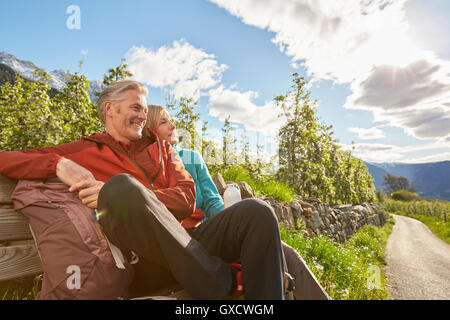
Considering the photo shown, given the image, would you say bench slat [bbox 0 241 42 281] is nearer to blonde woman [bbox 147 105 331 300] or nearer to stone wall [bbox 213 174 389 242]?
blonde woman [bbox 147 105 331 300]

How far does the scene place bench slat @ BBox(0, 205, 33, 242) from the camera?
59.4 inches

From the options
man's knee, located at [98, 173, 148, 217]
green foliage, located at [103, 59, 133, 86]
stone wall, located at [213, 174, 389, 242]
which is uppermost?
green foliage, located at [103, 59, 133, 86]

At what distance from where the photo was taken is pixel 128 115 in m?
1.99

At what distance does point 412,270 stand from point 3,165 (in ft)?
46.5

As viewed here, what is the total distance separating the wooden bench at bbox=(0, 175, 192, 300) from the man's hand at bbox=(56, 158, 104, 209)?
0.39 m

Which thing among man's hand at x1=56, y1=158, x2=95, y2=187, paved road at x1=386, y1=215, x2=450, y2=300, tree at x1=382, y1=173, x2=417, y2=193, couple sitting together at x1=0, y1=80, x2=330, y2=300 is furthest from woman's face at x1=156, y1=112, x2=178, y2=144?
tree at x1=382, y1=173, x2=417, y2=193

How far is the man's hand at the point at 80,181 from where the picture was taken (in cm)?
143

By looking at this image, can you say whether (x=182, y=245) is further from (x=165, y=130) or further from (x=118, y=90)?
(x=165, y=130)

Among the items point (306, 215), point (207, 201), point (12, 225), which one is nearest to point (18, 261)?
point (12, 225)

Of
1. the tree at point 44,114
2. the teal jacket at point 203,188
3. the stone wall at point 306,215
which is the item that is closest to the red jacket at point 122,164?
the teal jacket at point 203,188

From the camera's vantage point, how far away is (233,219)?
139 cm

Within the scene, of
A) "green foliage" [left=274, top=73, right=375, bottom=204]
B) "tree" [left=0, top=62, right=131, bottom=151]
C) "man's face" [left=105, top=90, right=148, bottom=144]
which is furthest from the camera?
"green foliage" [left=274, top=73, right=375, bottom=204]
